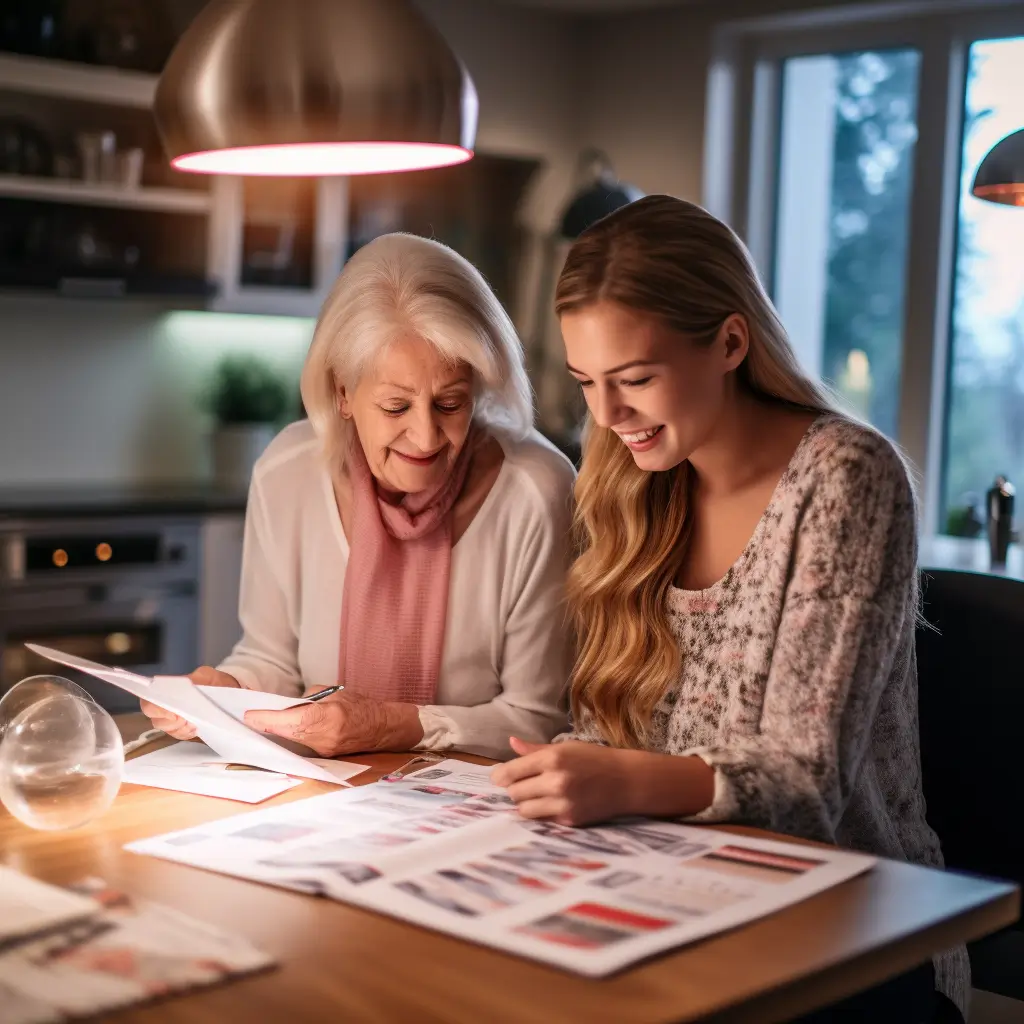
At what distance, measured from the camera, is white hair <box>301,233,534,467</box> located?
1.98m

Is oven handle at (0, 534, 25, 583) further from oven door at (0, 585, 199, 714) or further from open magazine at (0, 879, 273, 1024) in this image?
open magazine at (0, 879, 273, 1024)

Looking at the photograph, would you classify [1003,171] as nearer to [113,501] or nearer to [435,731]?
[435,731]

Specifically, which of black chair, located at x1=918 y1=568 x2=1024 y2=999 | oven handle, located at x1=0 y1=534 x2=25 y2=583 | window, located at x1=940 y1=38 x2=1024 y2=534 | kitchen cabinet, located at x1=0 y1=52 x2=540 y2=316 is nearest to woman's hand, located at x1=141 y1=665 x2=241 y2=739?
black chair, located at x1=918 y1=568 x2=1024 y2=999

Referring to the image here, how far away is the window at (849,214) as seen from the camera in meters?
4.95

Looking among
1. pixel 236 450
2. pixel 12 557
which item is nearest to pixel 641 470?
pixel 12 557

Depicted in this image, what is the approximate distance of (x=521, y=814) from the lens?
142 cm

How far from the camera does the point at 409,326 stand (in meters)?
1.98

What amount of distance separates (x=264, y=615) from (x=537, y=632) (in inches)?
17.5

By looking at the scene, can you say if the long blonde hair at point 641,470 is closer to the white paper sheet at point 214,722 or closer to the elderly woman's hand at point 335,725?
the elderly woman's hand at point 335,725

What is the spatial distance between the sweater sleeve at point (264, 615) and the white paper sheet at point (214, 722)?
1.58 feet

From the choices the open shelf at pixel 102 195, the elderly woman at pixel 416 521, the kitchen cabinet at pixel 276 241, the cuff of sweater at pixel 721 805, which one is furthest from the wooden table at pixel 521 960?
the kitchen cabinet at pixel 276 241

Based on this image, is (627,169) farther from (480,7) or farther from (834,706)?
(834,706)

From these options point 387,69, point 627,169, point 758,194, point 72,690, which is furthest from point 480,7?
point 72,690

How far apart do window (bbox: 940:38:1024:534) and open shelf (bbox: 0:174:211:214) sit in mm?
2541
